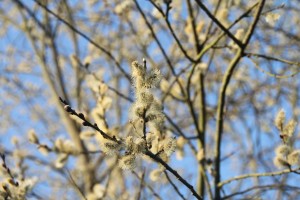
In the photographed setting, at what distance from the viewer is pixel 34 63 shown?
772 centimetres

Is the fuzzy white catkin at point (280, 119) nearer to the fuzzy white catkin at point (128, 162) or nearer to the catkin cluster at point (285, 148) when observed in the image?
the catkin cluster at point (285, 148)

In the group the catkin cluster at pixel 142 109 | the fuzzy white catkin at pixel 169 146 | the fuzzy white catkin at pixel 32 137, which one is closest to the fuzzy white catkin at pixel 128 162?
the catkin cluster at pixel 142 109

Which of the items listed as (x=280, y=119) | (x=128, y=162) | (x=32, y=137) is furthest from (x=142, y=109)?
(x=32, y=137)

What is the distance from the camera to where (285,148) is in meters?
2.07

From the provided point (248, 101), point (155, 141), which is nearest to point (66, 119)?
point (248, 101)

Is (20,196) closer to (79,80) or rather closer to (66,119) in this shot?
(66,119)

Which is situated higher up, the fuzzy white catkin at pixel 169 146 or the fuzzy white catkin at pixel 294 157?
the fuzzy white catkin at pixel 294 157

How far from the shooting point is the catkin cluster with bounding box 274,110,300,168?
204 cm

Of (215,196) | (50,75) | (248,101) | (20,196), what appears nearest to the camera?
(20,196)

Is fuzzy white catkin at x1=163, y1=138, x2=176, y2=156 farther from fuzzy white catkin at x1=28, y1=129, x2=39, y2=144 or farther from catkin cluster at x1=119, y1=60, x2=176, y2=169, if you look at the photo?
fuzzy white catkin at x1=28, y1=129, x2=39, y2=144

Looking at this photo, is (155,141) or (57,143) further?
(57,143)

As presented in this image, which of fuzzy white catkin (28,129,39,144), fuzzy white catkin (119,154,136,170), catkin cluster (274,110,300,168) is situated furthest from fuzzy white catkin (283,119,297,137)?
fuzzy white catkin (28,129,39,144)

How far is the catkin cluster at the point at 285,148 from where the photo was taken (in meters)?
2.04

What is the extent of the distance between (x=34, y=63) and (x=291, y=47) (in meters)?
4.37
